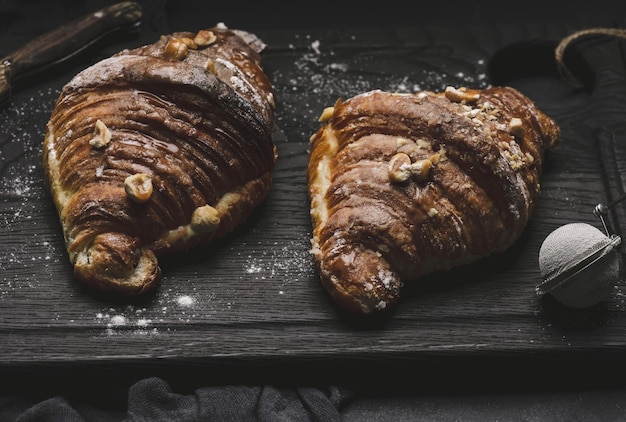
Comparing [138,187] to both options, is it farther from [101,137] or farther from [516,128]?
[516,128]

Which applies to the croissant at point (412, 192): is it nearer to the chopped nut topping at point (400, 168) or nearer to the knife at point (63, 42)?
the chopped nut topping at point (400, 168)

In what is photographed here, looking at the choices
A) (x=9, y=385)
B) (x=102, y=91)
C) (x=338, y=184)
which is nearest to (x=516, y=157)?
(x=338, y=184)

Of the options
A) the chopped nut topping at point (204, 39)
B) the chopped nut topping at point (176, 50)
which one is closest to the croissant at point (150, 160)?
the chopped nut topping at point (176, 50)

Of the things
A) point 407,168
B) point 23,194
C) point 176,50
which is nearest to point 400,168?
point 407,168

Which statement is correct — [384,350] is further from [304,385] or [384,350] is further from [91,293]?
[91,293]

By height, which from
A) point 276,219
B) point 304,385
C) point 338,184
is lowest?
point 304,385

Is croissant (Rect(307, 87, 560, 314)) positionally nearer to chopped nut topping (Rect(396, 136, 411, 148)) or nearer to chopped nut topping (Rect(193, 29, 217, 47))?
chopped nut topping (Rect(396, 136, 411, 148))
